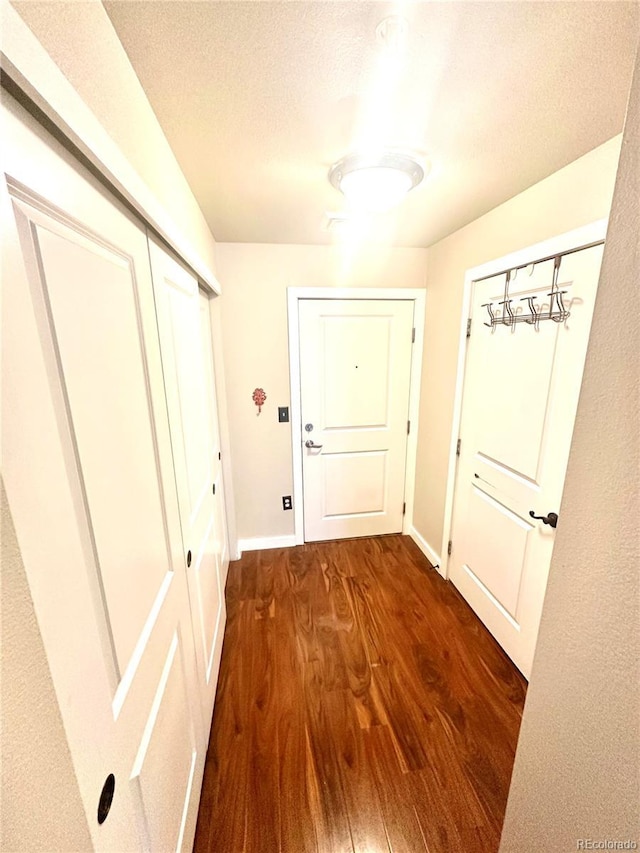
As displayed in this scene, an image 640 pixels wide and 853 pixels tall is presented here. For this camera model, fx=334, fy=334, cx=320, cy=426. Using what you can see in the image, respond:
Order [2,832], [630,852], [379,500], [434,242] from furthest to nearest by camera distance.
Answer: [379,500] → [434,242] → [630,852] → [2,832]

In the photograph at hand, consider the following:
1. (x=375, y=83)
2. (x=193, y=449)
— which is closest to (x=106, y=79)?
(x=375, y=83)

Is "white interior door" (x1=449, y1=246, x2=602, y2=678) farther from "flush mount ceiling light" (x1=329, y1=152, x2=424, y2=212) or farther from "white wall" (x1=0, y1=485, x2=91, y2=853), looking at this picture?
"white wall" (x1=0, y1=485, x2=91, y2=853)

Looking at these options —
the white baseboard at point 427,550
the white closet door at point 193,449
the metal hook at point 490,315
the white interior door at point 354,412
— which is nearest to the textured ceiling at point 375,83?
the white closet door at point 193,449

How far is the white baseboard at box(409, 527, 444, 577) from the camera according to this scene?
237 centimetres

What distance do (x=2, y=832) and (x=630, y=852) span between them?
80cm

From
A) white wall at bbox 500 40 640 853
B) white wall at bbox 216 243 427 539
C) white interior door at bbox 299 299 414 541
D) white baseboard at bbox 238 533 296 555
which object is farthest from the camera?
white baseboard at bbox 238 533 296 555

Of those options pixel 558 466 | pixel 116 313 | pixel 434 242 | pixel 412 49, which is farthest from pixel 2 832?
pixel 434 242

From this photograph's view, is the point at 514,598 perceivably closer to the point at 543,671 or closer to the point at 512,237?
the point at 543,671

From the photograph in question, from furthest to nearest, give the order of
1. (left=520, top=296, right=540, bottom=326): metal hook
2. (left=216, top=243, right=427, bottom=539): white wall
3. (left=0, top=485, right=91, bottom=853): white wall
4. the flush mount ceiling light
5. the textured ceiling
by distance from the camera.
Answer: (left=216, top=243, right=427, bottom=539): white wall
(left=520, top=296, right=540, bottom=326): metal hook
the flush mount ceiling light
the textured ceiling
(left=0, top=485, right=91, bottom=853): white wall

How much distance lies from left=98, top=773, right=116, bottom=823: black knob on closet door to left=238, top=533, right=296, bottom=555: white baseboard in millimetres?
2091

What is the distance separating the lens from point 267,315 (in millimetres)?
2246

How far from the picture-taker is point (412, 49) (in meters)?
0.76

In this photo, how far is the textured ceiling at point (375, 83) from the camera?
694 millimetres

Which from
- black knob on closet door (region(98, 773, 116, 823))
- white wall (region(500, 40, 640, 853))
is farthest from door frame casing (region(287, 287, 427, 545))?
black knob on closet door (region(98, 773, 116, 823))
